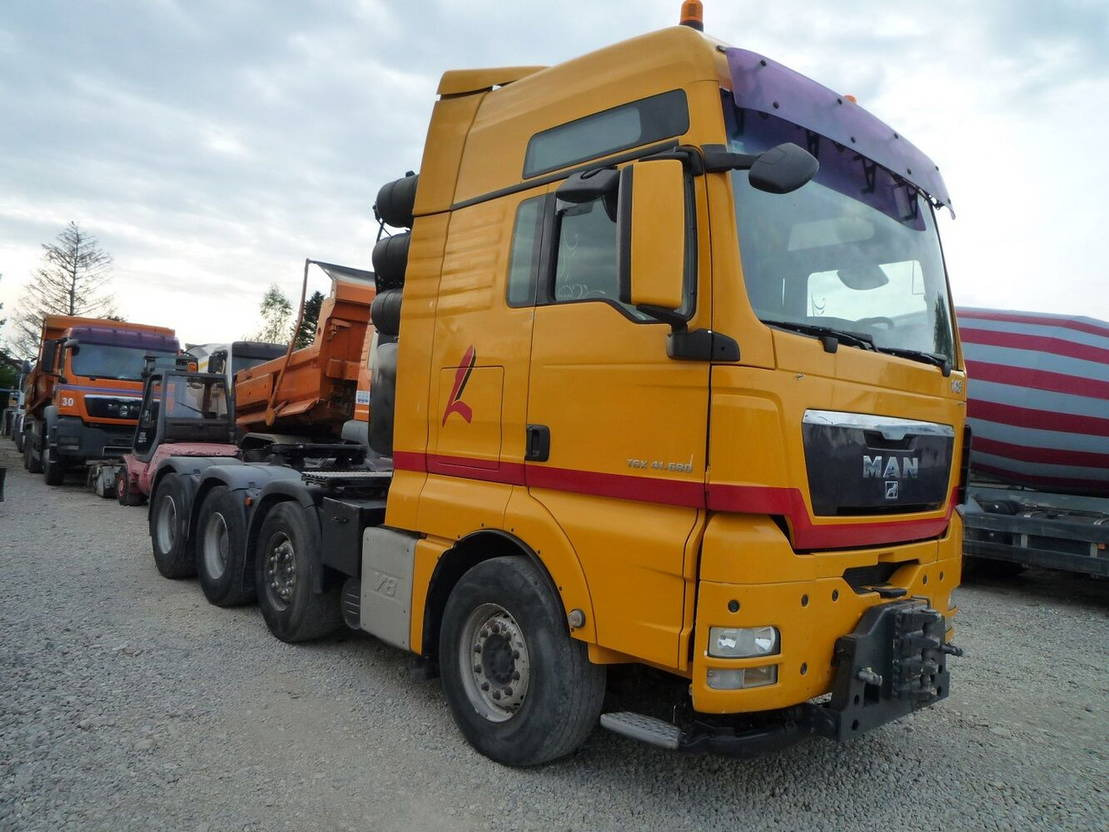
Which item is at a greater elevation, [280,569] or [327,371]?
[327,371]

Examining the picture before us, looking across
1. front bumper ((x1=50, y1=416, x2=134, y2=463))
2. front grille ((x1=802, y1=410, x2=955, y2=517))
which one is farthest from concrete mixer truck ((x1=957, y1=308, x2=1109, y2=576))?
front bumper ((x1=50, y1=416, x2=134, y2=463))

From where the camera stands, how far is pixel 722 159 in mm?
3049

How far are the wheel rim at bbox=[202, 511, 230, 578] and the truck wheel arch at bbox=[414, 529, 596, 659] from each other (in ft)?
9.86

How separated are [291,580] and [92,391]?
11.8 meters

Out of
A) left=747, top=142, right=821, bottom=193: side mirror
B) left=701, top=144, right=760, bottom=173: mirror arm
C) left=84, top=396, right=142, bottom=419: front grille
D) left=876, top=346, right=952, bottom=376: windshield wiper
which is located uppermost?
left=701, top=144, right=760, bottom=173: mirror arm

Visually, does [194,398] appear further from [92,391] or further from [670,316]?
[670,316]

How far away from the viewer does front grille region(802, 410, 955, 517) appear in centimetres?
308

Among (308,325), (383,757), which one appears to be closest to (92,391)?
(308,325)

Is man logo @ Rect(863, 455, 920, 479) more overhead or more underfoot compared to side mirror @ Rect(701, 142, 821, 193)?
more underfoot

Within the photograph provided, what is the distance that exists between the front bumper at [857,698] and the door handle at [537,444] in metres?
1.12

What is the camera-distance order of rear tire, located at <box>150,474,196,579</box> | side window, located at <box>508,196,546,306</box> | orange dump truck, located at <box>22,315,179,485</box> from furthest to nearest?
orange dump truck, located at <box>22,315,179,485</box> < rear tire, located at <box>150,474,196,579</box> < side window, located at <box>508,196,546,306</box>

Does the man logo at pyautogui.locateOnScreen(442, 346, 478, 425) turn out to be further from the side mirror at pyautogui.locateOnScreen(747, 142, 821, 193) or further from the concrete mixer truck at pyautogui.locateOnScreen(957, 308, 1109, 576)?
the concrete mixer truck at pyautogui.locateOnScreen(957, 308, 1109, 576)

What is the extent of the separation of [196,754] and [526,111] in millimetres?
3481

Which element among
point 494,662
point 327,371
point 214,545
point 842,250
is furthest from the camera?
point 327,371
